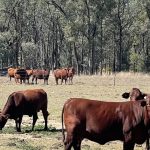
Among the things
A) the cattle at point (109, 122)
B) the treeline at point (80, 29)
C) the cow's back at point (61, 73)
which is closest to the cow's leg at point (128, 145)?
the cattle at point (109, 122)

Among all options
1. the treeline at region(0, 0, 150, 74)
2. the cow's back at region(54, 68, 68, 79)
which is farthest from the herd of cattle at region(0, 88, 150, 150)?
the treeline at region(0, 0, 150, 74)

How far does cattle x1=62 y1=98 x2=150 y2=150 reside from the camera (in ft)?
31.1


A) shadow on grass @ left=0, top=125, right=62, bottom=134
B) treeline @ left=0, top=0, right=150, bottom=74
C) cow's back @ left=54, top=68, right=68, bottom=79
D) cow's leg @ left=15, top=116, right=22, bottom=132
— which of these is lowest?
shadow on grass @ left=0, top=125, right=62, bottom=134

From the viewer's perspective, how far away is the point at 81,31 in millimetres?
67625

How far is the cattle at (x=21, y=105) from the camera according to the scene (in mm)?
15609

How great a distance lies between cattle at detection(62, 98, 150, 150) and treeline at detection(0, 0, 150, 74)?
5500cm

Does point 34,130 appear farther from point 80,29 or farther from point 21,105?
point 80,29

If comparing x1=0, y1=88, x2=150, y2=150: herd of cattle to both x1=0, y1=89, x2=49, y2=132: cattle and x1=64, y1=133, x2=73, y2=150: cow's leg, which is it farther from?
x1=0, y1=89, x2=49, y2=132: cattle

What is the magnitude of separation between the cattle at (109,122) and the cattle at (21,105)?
6.25 meters

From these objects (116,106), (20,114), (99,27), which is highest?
(99,27)

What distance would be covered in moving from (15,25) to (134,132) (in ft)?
239

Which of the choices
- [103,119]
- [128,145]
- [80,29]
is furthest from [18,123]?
[80,29]

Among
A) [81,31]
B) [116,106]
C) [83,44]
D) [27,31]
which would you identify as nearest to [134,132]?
[116,106]

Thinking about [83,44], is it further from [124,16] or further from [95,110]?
[95,110]
